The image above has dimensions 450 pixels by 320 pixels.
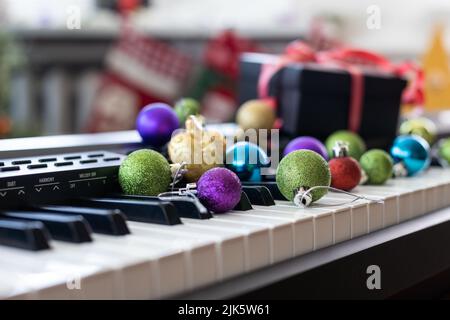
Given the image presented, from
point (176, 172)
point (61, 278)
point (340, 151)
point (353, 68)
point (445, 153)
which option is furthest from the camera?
point (353, 68)

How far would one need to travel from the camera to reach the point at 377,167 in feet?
3.28

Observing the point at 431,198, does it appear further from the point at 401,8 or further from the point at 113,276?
the point at 401,8

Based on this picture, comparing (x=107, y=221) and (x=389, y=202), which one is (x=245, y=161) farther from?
(x=107, y=221)

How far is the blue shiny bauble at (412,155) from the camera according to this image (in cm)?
108

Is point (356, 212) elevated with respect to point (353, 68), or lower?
lower

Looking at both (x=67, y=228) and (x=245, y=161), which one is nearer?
(x=67, y=228)

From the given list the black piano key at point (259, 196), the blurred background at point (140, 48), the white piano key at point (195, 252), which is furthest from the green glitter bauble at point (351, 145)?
the blurred background at point (140, 48)

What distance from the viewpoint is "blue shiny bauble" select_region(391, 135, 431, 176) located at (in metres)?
1.08

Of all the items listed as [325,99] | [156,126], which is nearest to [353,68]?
[325,99]

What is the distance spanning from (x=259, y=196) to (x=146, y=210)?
17 cm

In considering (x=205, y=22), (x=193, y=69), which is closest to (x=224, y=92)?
(x=193, y=69)

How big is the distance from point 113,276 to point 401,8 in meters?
3.18

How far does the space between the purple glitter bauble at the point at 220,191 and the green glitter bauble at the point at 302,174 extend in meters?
0.08
